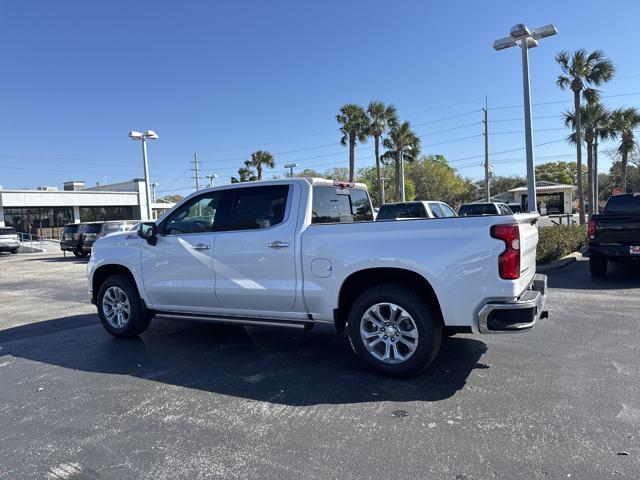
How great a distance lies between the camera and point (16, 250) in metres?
29.6

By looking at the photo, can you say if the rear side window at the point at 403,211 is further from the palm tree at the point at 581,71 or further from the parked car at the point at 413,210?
the palm tree at the point at 581,71

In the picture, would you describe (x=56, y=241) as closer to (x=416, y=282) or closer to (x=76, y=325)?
(x=76, y=325)

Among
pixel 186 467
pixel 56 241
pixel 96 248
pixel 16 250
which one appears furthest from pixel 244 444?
pixel 56 241

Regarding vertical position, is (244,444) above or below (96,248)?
below

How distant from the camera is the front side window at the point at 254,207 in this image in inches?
→ 207

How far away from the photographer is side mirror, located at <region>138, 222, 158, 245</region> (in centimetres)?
598

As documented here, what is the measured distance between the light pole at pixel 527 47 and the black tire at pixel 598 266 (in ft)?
9.26

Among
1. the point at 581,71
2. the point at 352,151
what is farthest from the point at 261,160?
the point at 581,71

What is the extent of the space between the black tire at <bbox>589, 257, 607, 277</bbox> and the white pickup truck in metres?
5.75

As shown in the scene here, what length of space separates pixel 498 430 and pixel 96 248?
212 inches

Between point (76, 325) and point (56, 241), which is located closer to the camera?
point (76, 325)

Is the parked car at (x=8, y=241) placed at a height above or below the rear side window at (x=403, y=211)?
below

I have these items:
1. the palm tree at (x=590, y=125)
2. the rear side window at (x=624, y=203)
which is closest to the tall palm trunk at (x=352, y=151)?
the palm tree at (x=590, y=125)

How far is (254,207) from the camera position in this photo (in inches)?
214
